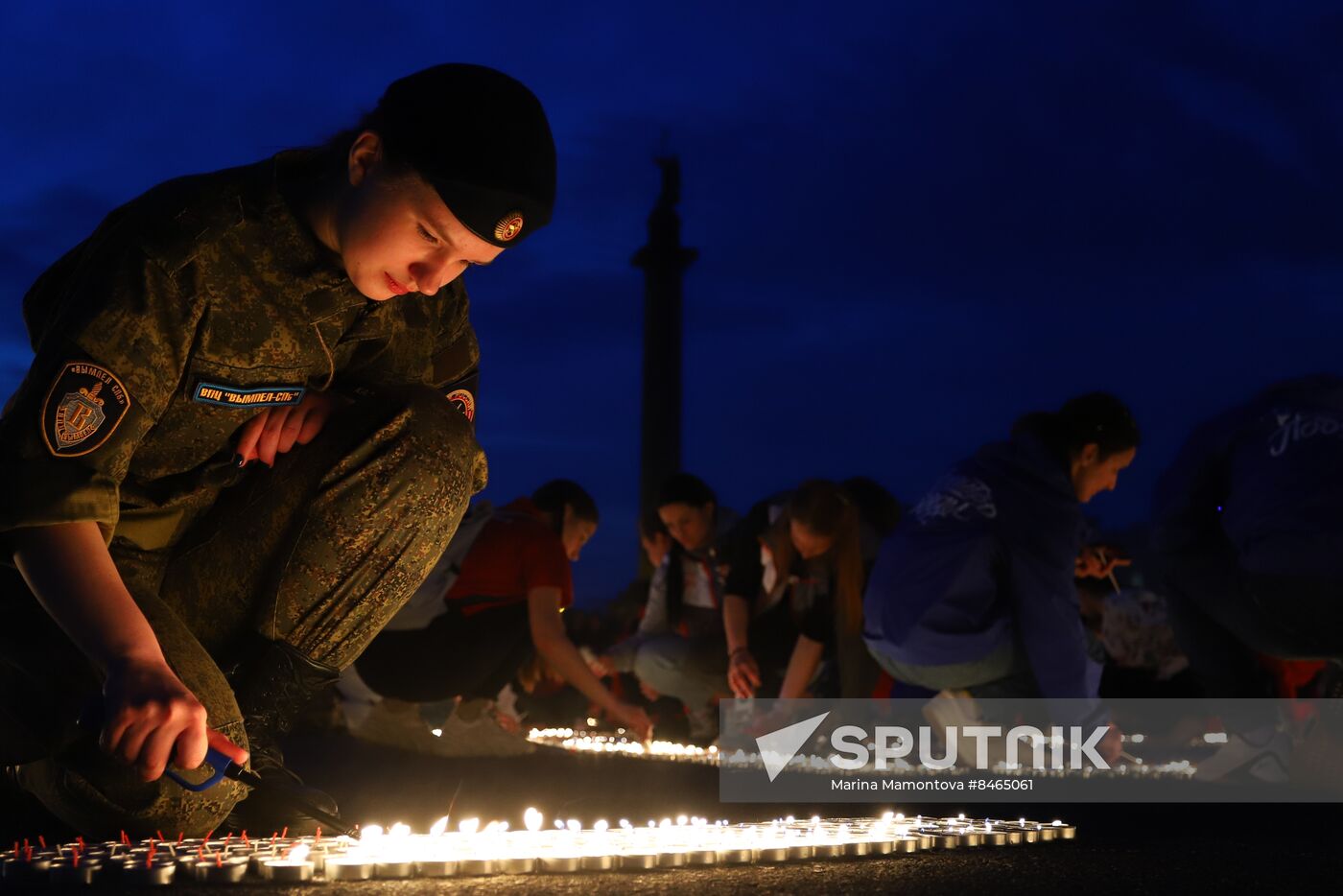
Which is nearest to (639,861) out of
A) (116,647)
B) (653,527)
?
(116,647)

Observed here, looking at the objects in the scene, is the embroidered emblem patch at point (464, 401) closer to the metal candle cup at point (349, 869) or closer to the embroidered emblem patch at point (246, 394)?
the embroidered emblem patch at point (246, 394)

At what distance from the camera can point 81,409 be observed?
204 cm

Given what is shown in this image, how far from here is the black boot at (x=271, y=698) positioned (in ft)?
8.02

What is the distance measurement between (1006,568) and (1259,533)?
1059mm

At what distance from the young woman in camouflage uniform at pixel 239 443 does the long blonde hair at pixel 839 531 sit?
3.21 meters

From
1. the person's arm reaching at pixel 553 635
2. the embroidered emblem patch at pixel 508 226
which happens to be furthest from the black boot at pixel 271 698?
the person's arm reaching at pixel 553 635

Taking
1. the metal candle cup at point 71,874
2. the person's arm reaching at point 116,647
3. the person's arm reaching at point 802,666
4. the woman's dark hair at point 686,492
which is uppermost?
the woman's dark hair at point 686,492

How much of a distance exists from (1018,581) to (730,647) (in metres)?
1.89

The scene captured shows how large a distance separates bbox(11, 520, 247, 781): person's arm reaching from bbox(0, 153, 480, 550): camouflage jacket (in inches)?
Answer: 2.0

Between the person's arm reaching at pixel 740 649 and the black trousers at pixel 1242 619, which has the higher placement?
the person's arm reaching at pixel 740 649

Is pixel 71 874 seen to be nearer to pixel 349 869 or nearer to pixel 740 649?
pixel 349 869

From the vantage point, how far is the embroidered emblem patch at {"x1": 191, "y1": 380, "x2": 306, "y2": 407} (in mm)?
2342

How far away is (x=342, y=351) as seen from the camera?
265 cm

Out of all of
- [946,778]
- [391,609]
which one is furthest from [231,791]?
[946,778]
